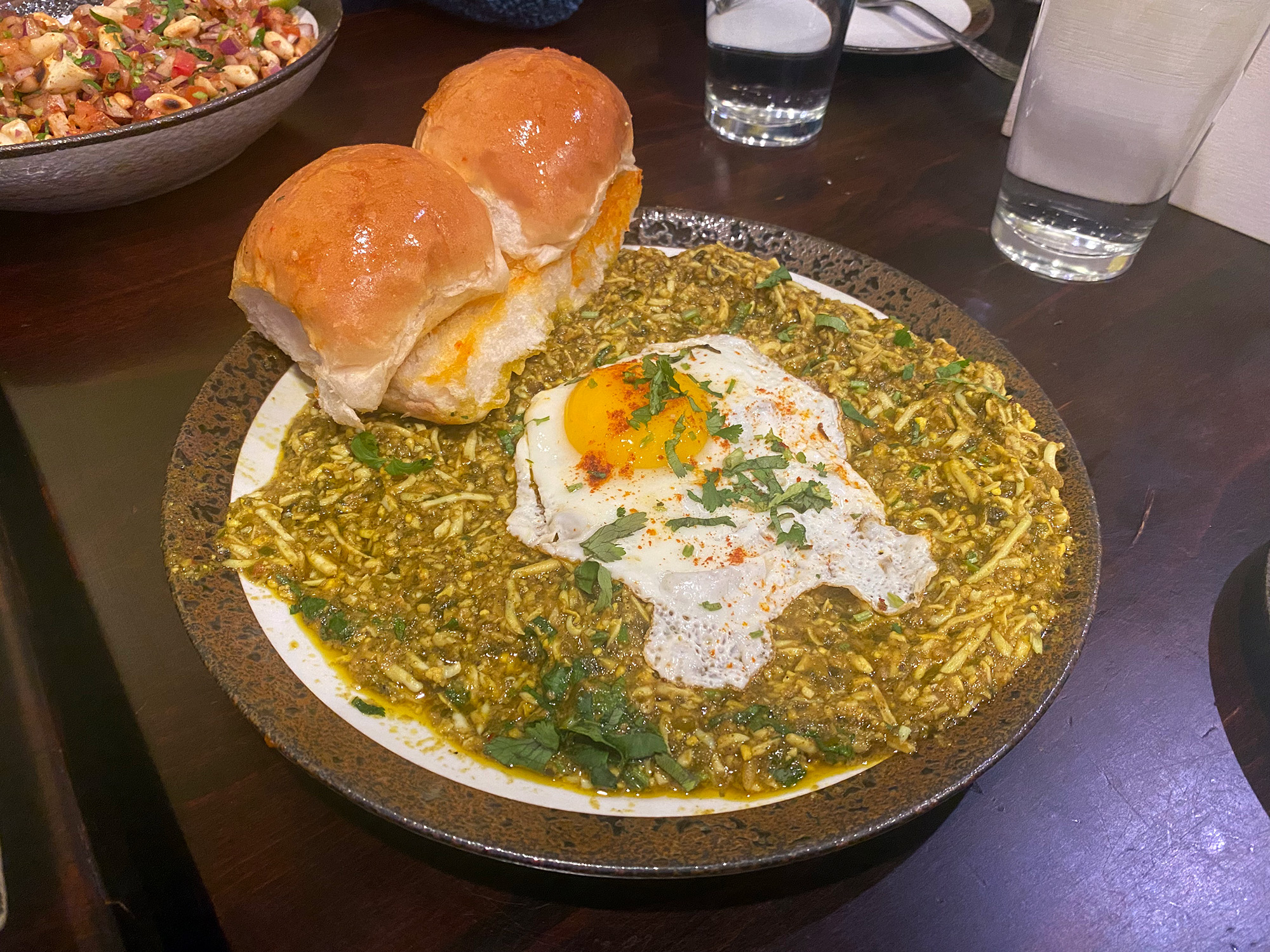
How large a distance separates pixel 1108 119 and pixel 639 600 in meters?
2.48

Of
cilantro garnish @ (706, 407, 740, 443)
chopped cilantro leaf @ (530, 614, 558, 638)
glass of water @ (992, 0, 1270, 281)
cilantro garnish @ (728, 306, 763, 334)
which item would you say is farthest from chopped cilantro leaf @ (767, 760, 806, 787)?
glass of water @ (992, 0, 1270, 281)

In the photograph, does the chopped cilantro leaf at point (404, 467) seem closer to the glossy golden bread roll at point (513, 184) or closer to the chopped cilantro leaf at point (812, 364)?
the glossy golden bread roll at point (513, 184)

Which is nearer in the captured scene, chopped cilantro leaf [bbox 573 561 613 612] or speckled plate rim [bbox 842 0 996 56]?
chopped cilantro leaf [bbox 573 561 613 612]

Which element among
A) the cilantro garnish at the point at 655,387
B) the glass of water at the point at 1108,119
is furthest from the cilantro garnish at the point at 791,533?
the glass of water at the point at 1108,119

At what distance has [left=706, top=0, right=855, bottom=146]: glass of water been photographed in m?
3.71

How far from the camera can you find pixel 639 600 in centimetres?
209

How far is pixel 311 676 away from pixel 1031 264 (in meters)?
3.16

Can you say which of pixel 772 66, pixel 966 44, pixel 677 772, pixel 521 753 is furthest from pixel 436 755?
pixel 966 44

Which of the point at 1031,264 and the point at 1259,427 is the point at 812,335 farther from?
the point at 1259,427

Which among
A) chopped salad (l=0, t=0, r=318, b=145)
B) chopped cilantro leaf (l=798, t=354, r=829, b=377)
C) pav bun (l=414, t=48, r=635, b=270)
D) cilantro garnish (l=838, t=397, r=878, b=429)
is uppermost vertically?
pav bun (l=414, t=48, r=635, b=270)

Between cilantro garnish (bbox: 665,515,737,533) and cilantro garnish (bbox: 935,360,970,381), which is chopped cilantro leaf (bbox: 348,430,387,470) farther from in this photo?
cilantro garnish (bbox: 935,360,970,381)

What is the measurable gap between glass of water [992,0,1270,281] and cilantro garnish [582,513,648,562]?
7.49 ft

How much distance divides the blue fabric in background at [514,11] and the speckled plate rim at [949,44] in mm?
1621

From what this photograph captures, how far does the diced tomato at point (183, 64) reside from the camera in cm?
327
